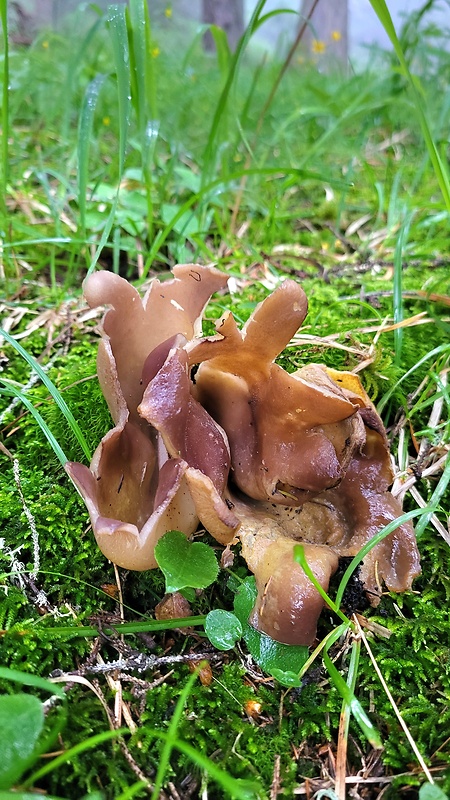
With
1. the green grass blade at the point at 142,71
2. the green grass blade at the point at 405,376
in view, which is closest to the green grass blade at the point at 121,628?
the green grass blade at the point at 405,376

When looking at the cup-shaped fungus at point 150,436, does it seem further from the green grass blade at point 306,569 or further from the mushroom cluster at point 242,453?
the green grass blade at point 306,569

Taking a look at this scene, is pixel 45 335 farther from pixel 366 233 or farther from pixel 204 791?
pixel 366 233

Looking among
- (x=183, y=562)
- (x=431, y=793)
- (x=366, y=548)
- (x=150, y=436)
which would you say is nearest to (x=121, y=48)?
(x=150, y=436)

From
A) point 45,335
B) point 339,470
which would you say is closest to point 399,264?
point 339,470

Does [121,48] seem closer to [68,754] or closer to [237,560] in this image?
[237,560]

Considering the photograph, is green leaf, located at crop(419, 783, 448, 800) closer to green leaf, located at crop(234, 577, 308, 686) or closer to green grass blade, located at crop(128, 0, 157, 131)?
green leaf, located at crop(234, 577, 308, 686)

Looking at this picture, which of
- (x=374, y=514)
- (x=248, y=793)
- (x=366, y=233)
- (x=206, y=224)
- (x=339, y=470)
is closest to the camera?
(x=248, y=793)
